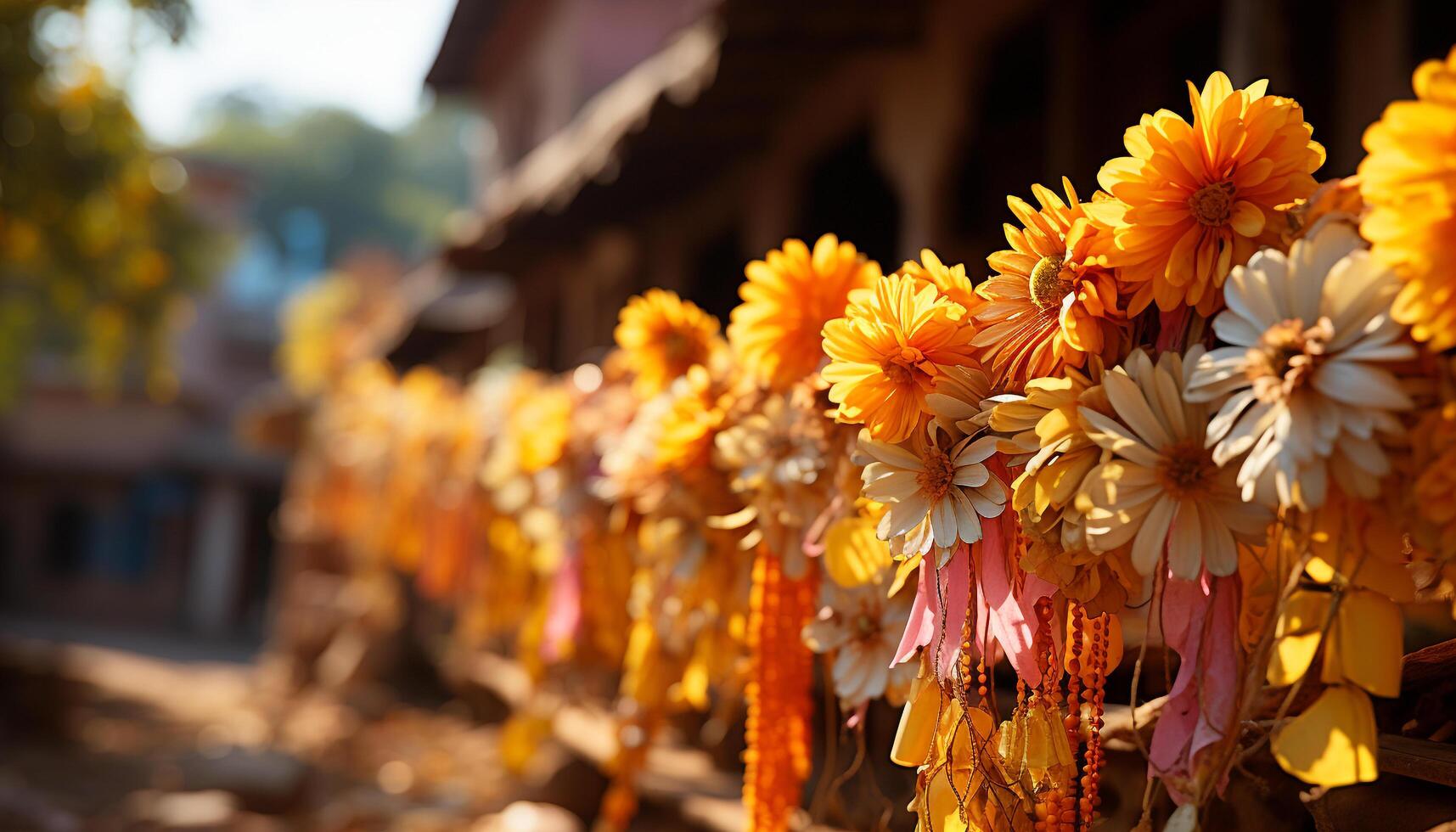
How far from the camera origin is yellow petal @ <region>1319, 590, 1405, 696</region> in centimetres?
85

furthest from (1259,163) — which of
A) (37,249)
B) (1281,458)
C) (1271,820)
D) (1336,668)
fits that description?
(37,249)

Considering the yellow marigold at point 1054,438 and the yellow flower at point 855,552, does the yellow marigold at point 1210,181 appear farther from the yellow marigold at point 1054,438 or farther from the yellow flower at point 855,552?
the yellow flower at point 855,552

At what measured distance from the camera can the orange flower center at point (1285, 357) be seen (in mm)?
832

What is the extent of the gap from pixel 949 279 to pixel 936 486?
8.6 inches

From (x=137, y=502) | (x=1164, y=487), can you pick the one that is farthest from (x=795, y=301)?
(x=137, y=502)

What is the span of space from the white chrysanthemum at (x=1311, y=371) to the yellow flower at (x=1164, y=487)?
0.04 meters

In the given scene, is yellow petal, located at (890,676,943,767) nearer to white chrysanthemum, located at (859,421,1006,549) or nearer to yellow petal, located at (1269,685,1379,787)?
white chrysanthemum, located at (859,421,1006,549)

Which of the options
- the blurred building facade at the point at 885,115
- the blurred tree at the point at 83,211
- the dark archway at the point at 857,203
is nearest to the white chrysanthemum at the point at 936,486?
the blurred building facade at the point at 885,115

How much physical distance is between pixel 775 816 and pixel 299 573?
11.2m

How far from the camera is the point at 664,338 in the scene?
1.96 m

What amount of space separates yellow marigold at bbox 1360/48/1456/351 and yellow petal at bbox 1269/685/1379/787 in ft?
0.87

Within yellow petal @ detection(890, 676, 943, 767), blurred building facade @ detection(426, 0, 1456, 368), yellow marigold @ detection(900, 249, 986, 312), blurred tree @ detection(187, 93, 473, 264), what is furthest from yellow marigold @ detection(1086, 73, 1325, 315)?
blurred tree @ detection(187, 93, 473, 264)

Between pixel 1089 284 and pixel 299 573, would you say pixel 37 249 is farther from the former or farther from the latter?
pixel 1089 284

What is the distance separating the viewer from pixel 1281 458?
0.83m
